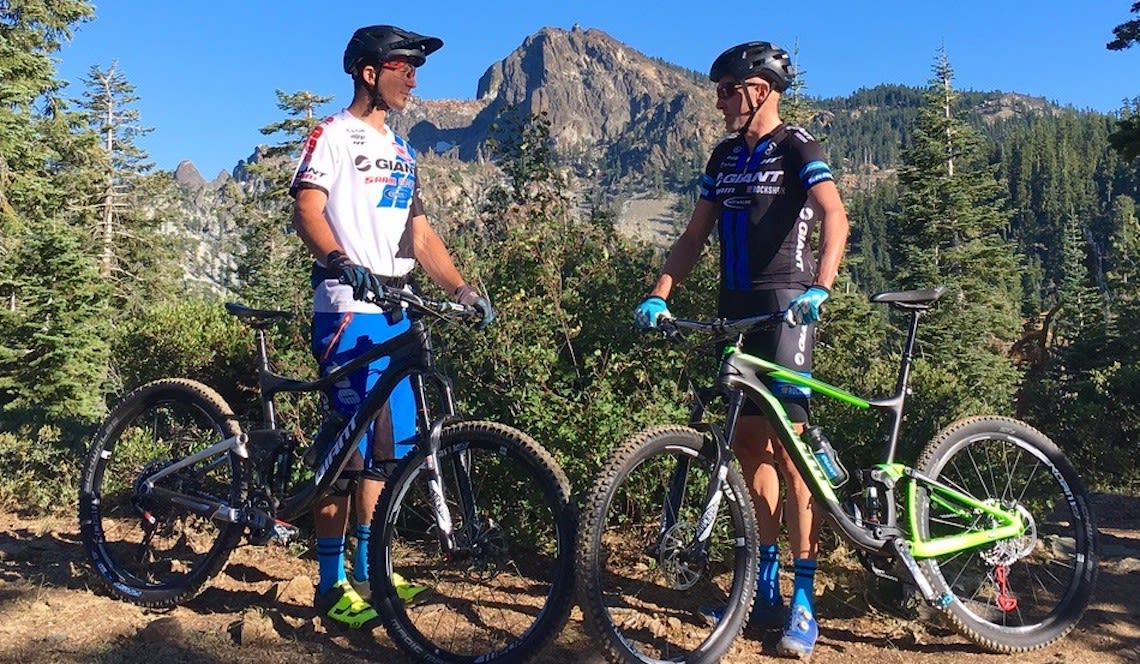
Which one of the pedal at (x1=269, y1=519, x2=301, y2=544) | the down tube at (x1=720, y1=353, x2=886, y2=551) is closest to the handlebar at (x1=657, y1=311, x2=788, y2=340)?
the down tube at (x1=720, y1=353, x2=886, y2=551)

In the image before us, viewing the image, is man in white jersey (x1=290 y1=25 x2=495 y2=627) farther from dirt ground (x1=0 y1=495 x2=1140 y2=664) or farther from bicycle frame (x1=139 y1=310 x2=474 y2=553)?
dirt ground (x1=0 y1=495 x2=1140 y2=664)

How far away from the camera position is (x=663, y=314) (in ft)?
11.3

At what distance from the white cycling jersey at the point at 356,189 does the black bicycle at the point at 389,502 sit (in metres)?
0.32

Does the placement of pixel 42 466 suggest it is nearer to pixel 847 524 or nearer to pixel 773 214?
pixel 773 214

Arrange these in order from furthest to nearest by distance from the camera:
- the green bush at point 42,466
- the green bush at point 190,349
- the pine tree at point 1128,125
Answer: the pine tree at point 1128,125, the green bush at point 190,349, the green bush at point 42,466

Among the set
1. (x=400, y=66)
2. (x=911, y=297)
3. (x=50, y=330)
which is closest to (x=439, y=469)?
(x=400, y=66)

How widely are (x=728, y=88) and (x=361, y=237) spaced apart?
1.83 meters

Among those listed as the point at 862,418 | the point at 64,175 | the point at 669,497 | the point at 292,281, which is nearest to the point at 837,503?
the point at 669,497

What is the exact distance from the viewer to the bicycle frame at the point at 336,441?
3.26 metres

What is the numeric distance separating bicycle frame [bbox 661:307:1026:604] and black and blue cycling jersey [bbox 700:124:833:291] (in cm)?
38

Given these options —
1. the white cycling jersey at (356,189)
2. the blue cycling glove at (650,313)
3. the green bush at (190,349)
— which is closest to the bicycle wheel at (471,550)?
the blue cycling glove at (650,313)

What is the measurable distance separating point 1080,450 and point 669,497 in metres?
13.8

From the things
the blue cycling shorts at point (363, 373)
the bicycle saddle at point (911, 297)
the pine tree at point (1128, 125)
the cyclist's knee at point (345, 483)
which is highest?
the pine tree at point (1128, 125)

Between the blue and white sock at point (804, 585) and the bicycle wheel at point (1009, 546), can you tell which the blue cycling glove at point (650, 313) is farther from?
the bicycle wheel at point (1009, 546)
